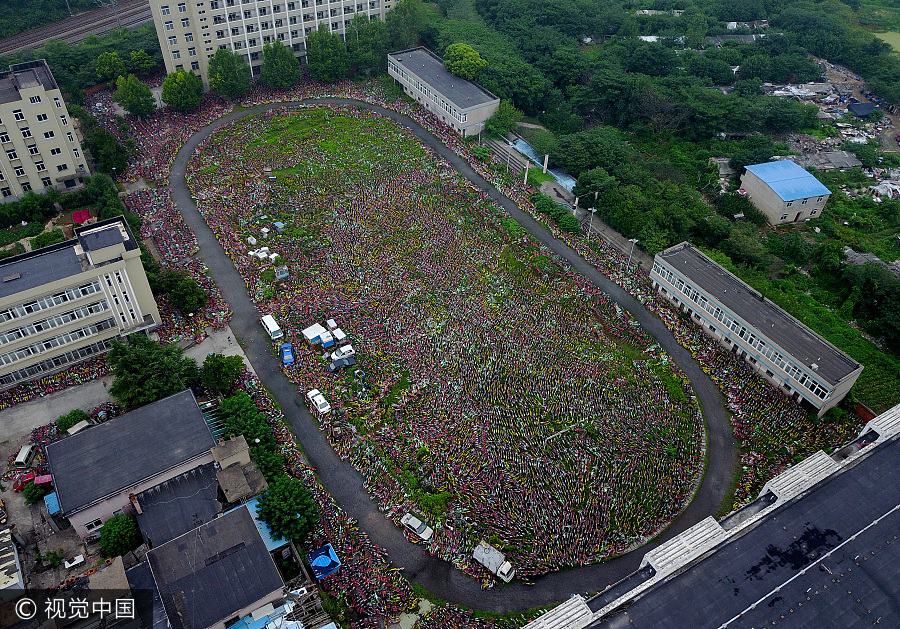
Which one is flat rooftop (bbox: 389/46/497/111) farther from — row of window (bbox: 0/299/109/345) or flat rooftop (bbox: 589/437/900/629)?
flat rooftop (bbox: 589/437/900/629)

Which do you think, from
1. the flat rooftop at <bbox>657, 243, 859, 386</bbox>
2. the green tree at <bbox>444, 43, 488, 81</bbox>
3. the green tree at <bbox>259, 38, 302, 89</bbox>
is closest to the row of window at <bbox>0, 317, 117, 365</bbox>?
the flat rooftop at <bbox>657, 243, 859, 386</bbox>

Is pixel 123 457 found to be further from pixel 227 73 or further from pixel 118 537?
pixel 227 73

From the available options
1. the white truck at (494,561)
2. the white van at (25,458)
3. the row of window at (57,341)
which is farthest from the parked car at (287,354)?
the white truck at (494,561)

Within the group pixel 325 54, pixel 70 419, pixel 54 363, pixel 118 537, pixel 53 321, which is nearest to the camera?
pixel 118 537

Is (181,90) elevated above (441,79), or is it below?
below

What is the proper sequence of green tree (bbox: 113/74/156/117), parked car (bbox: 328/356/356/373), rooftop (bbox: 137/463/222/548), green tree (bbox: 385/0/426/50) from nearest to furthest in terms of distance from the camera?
rooftop (bbox: 137/463/222/548) → parked car (bbox: 328/356/356/373) → green tree (bbox: 113/74/156/117) → green tree (bbox: 385/0/426/50)

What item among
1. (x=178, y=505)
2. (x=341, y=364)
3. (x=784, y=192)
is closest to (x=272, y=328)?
(x=341, y=364)

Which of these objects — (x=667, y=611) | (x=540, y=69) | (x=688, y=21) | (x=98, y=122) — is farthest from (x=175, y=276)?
(x=688, y=21)
